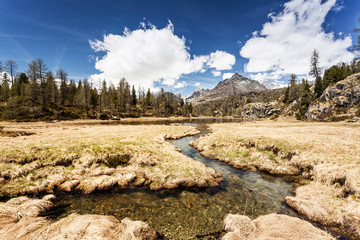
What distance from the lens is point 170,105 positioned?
15700 cm

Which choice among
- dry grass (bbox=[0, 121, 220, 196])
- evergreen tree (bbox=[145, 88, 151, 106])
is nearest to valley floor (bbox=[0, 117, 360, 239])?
dry grass (bbox=[0, 121, 220, 196])

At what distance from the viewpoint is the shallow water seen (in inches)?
367

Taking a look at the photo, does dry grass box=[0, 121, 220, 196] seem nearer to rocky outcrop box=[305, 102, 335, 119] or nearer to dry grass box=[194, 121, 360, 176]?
dry grass box=[194, 121, 360, 176]

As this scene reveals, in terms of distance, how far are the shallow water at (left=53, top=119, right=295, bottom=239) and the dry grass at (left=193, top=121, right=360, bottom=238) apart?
2021mm

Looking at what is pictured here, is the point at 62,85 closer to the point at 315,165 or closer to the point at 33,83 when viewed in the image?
the point at 33,83

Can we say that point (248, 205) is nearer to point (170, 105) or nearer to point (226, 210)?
point (226, 210)

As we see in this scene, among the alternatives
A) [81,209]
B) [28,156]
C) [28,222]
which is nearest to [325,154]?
[81,209]

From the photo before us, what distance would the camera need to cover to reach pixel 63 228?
6410 mm

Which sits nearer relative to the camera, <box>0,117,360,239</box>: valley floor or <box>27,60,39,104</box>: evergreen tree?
<box>0,117,360,239</box>: valley floor

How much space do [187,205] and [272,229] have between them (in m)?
6.09

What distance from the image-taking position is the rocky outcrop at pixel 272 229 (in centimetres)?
672

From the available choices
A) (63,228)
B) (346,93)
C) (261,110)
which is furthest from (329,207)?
(261,110)

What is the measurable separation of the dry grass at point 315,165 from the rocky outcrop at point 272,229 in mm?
3557

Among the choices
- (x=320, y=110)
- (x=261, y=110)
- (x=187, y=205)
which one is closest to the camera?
(x=187, y=205)
